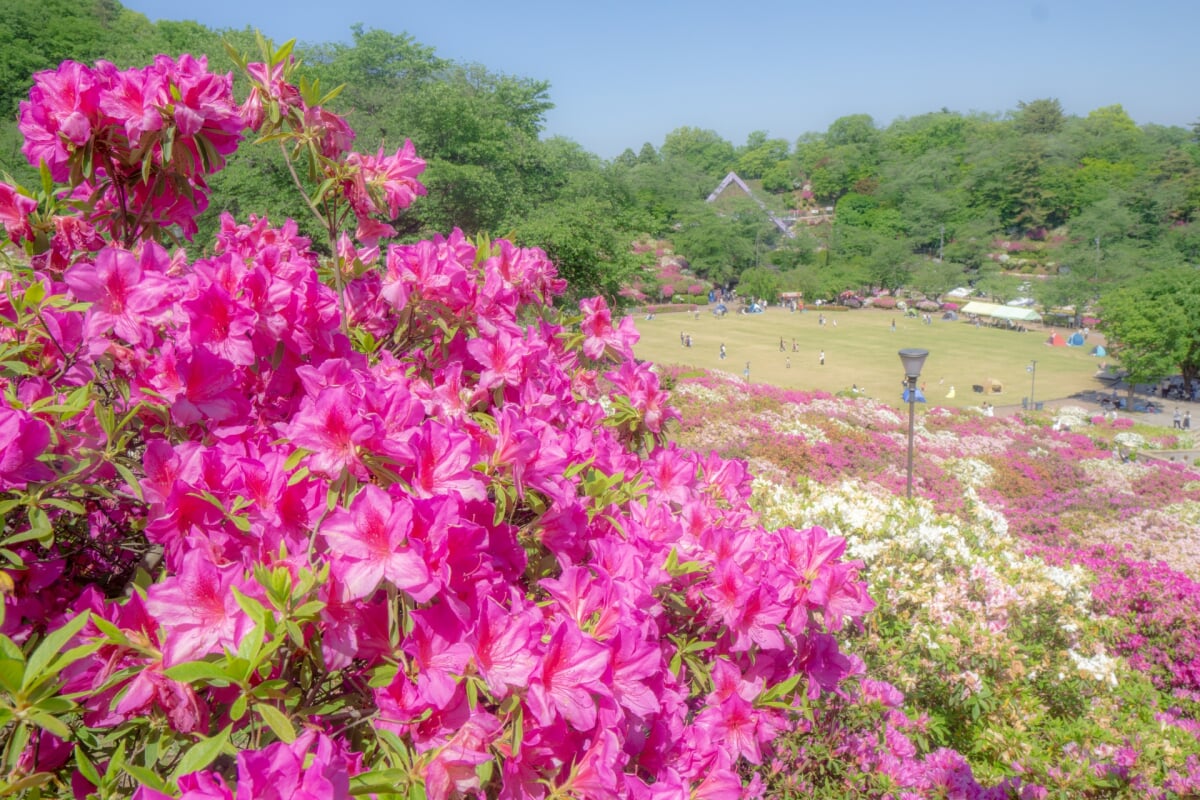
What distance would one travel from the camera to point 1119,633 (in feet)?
19.0

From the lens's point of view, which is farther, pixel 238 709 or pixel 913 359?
pixel 913 359

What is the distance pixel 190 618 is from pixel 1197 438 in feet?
96.7

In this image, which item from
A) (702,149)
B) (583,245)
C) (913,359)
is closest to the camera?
(913,359)

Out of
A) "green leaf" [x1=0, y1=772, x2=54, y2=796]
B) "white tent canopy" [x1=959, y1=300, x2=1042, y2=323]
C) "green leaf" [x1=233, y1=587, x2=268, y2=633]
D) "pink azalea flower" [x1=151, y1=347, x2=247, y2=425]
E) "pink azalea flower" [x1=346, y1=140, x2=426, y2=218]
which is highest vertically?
"pink azalea flower" [x1=346, y1=140, x2=426, y2=218]

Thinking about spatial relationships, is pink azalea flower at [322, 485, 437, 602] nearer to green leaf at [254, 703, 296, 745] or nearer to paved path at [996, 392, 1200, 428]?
green leaf at [254, 703, 296, 745]

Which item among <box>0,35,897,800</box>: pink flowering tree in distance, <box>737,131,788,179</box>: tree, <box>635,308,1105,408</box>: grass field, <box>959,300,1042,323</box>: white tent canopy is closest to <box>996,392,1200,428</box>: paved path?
<box>635,308,1105,408</box>: grass field

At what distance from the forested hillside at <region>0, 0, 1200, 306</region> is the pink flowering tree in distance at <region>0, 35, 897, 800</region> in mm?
592

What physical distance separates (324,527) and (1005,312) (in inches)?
2150

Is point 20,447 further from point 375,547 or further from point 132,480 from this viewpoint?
point 375,547

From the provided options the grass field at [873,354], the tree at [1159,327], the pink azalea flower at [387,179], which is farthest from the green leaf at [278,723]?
the tree at [1159,327]

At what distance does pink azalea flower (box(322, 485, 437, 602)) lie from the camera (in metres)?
1.12

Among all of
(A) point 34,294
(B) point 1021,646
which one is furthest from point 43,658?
(B) point 1021,646

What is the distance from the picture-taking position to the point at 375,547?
1.15 meters

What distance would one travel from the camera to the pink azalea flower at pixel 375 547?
1116 millimetres
